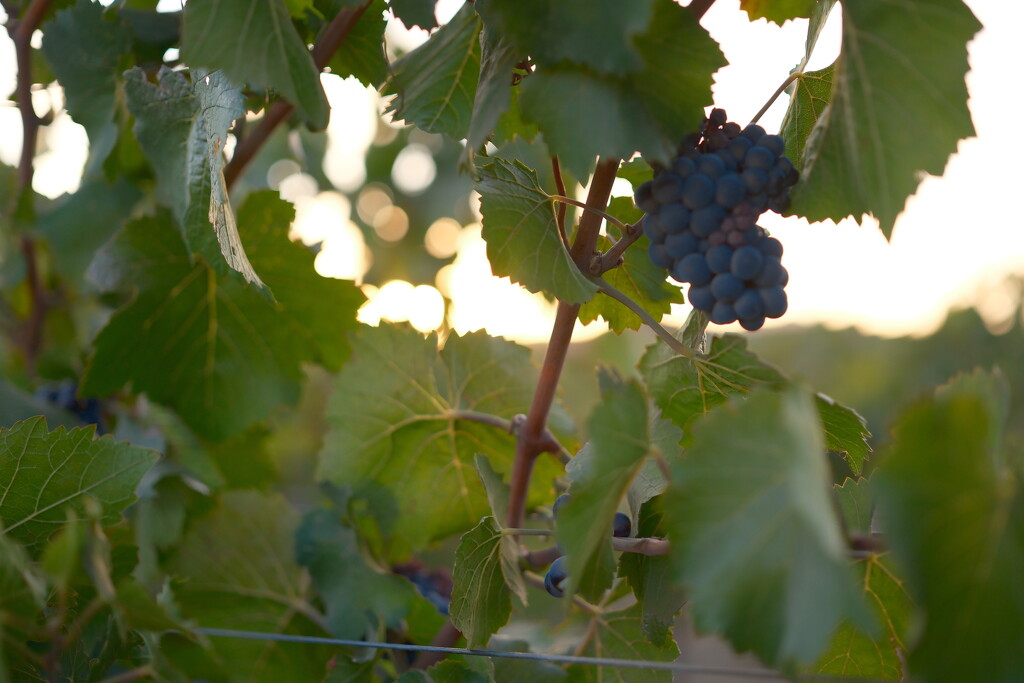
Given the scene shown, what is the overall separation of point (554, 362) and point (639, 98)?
0.18 m

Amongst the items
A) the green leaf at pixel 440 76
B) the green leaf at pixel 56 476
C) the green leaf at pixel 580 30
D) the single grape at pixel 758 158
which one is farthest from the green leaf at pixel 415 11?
the green leaf at pixel 56 476

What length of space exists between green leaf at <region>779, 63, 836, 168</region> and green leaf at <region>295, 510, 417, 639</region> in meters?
0.46

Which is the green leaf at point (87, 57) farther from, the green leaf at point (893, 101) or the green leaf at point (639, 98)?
the green leaf at point (893, 101)

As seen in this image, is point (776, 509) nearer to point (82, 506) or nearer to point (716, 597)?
point (716, 597)

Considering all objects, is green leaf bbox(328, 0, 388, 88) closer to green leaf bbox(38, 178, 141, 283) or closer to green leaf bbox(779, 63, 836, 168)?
green leaf bbox(779, 63, 836, 168)

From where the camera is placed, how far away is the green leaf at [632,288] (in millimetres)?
546

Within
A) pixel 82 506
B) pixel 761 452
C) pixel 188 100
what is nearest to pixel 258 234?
pixel 188 100

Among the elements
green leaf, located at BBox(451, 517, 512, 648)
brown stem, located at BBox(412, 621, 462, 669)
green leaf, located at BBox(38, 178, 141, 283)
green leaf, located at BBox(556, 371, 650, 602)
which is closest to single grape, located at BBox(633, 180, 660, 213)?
green leaf, located at BBox(556, 371, 650, 602)

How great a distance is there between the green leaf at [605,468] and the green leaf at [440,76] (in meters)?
0.25

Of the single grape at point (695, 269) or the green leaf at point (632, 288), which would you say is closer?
the single grape at point (695, 269)

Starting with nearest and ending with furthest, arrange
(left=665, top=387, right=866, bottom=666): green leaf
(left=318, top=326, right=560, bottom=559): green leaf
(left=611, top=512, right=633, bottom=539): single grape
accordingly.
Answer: (left=665, top=387, right=866, bottom=666): green leaf
(left=611, top=512, right=633, bottom=539): single grape
(left=318, top=326, right=560, bottom=559): green leaf

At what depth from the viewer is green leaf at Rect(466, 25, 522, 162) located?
0.41 metres

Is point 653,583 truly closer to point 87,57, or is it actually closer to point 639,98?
point 639,98

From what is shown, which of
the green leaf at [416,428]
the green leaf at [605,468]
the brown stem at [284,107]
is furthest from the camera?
the green leaf at [416,428]
